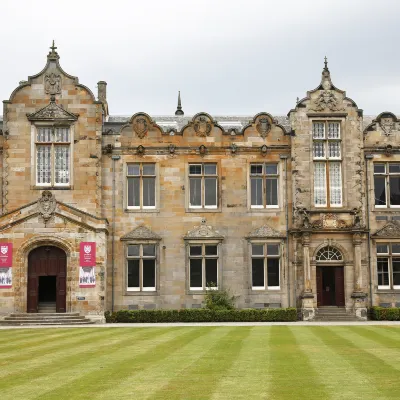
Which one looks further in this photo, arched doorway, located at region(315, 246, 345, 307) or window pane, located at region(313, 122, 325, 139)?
window pane, located at region(313, 122, 325, 139)

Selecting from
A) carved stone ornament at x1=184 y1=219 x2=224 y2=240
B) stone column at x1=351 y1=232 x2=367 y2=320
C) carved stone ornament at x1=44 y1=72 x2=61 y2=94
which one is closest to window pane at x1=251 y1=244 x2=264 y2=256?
carved stone ornament at x1=184 y1=219 x2=224 y2=240

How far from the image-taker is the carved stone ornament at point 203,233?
3891cm

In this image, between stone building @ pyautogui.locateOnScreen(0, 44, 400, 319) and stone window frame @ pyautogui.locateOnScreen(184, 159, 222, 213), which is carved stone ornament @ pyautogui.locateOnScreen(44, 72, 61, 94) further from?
stone window frame @ pyautogui.locateOnScreen(184, 159, 222, 213)

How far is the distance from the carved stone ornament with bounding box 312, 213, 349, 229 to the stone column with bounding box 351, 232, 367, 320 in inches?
38.3

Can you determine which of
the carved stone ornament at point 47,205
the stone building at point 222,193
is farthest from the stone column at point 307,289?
the carved stone ornament at point 47,205

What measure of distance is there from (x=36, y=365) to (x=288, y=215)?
81.0 ft

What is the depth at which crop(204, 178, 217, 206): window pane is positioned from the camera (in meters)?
39.6

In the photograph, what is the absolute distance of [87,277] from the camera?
1433 inches

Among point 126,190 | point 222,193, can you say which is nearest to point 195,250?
point 222,193

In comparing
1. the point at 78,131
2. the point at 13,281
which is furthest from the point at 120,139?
the point at 13,281

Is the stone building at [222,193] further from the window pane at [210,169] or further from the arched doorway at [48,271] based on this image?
the arched doorway at [48,271]

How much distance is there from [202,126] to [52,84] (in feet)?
27.4

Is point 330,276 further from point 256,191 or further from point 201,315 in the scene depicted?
point 201,315

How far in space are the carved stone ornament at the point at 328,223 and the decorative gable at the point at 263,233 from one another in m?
2.05
